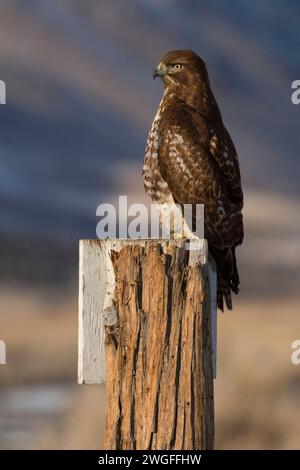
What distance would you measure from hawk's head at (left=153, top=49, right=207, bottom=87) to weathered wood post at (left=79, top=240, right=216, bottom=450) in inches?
137

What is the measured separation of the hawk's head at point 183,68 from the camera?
9172mm

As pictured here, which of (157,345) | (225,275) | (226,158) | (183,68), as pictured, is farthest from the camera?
(183,68)

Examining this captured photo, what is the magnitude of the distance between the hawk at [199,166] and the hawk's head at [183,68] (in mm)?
13

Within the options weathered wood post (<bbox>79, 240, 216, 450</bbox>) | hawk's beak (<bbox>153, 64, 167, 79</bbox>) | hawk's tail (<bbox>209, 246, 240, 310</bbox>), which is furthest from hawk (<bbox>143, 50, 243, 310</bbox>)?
weathered wood post (<bbox>79, 240, 216, 450</bbox>)

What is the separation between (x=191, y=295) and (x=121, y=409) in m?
1.13

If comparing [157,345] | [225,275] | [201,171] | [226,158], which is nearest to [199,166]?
[201,171]

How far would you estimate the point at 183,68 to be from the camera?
9.18 meters

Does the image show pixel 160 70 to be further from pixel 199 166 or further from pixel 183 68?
pixel 199 166

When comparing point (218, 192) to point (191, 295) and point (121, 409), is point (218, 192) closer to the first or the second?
point (191, 295)

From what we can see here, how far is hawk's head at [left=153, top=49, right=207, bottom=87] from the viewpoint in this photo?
917 centimetres

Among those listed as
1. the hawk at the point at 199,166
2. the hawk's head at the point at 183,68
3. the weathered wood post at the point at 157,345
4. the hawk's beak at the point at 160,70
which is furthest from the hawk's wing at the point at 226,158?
the weathered wood post at the point at 157,345

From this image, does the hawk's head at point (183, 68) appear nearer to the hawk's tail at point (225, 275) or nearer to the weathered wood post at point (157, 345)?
the hawk's tail at point (225, 275)

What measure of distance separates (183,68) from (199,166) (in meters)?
1.42

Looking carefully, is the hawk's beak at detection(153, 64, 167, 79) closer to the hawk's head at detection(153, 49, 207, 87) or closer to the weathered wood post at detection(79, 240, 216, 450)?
the hawk's head at detection(153, 49, 207, 87)
